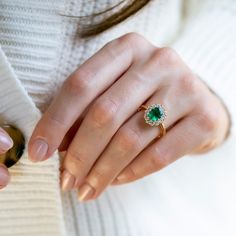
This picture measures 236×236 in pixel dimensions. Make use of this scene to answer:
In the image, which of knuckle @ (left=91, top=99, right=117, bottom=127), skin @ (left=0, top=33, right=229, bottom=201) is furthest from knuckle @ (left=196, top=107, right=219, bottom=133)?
knuckle @ (left=91, top=99, right=117, bottom=127)

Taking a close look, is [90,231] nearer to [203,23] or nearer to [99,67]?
[99,67]

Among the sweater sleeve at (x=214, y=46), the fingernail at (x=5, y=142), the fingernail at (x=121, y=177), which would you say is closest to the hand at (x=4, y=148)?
the fingernail at (x=5, y=142)

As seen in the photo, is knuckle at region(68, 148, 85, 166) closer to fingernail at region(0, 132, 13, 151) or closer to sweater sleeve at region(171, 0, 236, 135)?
fingernail at region(0, 132, 13, 151)

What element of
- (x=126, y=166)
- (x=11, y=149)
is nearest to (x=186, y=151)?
(x=126, y=166)

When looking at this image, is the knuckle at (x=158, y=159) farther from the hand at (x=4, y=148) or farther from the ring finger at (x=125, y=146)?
the hand at (x=4, y=148)

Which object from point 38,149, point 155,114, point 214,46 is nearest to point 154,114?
point 155,114
